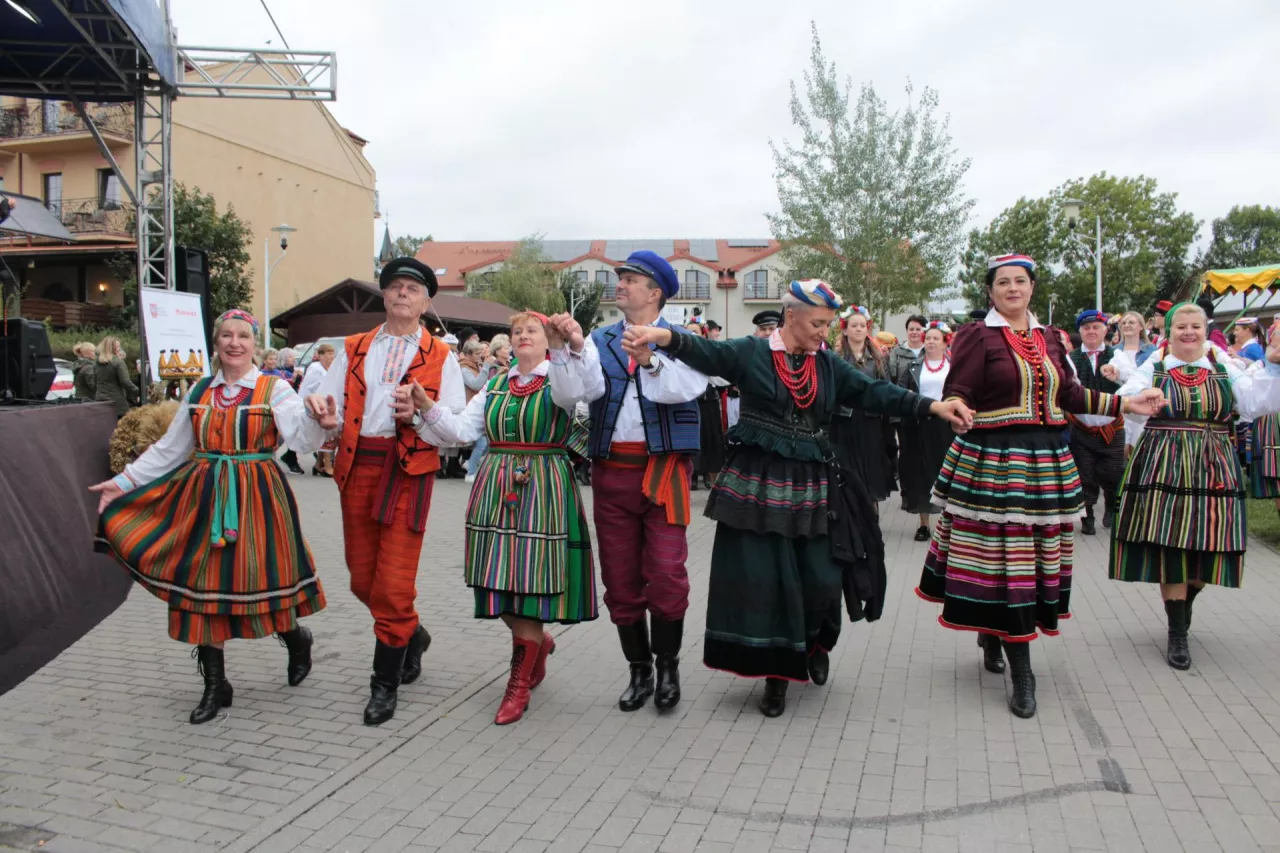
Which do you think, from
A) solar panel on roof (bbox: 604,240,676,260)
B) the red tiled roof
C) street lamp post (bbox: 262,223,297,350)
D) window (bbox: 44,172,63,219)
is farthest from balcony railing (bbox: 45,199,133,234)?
solar panel on roof (bbox: 604,240,676,260)

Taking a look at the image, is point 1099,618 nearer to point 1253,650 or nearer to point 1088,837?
point 1253,650

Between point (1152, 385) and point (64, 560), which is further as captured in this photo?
point (1152, 385)

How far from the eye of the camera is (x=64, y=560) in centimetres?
334

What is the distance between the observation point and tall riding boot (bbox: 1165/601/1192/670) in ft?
16.4

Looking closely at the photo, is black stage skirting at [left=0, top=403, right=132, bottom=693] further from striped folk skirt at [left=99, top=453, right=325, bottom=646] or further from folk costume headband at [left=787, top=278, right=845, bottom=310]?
folk costume headband at [left=787, top=278, right=845, bottom=310]

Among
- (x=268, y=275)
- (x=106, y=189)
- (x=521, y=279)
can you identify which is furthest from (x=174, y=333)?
(x=521, y=279)

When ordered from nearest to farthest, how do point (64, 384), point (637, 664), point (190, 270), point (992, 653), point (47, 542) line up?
point (47, 542)
point (637, 664)
point (992, 653)
point (190, 270)
point (64, 384)

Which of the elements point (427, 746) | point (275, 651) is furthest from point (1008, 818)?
point (275, 651)

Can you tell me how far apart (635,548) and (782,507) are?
0.69m

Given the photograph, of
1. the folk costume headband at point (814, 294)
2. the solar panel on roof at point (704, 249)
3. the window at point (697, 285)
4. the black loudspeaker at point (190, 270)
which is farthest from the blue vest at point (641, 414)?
the solar panel on roof at point (704, 249)

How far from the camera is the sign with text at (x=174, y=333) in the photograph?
10.6 m

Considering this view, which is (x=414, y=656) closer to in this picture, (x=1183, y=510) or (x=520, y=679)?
(x=520, y=679)

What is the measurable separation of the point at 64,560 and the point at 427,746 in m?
1.56

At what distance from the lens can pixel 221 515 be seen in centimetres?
427
